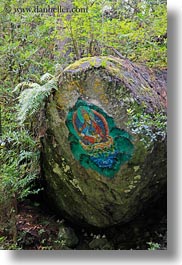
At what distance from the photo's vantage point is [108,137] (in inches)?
82.4

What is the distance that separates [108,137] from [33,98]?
545mm

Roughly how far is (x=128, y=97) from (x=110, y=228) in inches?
34.8

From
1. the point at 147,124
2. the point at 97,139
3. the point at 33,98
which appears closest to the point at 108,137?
the point at 97,139

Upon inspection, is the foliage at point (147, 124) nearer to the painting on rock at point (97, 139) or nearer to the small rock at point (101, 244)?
the painting on rock at point (97, 139)

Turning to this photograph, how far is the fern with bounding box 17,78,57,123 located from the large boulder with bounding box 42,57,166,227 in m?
0.06

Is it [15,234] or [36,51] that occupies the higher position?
[36,51]

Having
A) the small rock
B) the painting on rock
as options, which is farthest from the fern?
the small rock

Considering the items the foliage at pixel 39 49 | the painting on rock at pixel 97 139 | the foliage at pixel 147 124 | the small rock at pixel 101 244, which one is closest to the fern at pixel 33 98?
the foliage at pixel 39 49

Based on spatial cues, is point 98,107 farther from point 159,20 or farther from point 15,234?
point 15,234

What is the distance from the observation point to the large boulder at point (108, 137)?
2078 mm

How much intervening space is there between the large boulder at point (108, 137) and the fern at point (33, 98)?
0.06 meters

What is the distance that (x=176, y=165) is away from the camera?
209 centimetres

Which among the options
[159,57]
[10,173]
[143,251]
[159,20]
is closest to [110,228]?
[143,251]

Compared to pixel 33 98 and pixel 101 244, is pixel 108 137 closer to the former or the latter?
pixel 33 98
